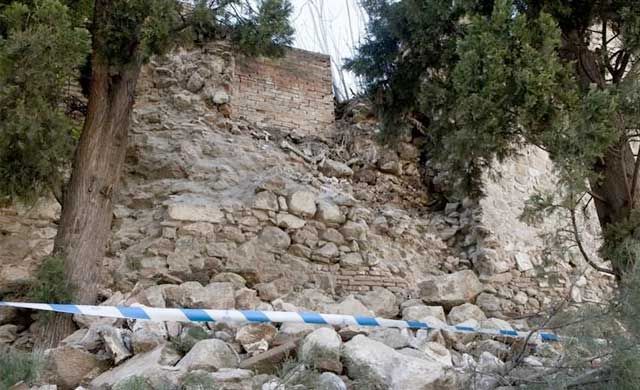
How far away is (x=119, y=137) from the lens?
16.5ft

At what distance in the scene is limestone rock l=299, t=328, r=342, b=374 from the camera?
301cm

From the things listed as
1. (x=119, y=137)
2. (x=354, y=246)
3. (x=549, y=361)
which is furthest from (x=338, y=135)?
(x=549, y=361)

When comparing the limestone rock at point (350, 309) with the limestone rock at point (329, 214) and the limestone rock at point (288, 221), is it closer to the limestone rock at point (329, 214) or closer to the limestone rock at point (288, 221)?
the limestone rock at point (288, 221)

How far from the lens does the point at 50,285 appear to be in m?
4.18

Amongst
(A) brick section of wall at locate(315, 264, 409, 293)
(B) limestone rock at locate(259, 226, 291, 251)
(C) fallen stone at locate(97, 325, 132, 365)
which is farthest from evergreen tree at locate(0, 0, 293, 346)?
(A) brick section of wall at locate(315, 264, 409, 293)

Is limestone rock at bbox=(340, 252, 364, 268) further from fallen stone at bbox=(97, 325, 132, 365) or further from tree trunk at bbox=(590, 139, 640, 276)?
fallen stone at bbox=(97, 325, 132, 365)

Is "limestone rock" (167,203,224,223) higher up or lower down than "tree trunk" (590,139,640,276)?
lower down

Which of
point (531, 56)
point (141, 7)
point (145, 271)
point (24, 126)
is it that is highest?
point (141, 7)

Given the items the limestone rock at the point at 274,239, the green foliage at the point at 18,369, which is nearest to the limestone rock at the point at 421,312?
the limestone rock at the point at 274,239

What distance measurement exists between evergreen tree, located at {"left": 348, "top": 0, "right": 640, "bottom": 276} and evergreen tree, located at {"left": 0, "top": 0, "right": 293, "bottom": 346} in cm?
160

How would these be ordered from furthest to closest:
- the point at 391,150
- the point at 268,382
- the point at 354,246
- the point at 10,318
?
the point at 391,150 → the point at 354,246 → the point at 10,318 → the point at 268,382

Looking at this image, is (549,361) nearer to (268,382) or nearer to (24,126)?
(268,382)

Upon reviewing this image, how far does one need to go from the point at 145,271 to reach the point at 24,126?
1.61m

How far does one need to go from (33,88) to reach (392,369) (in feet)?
10.4
